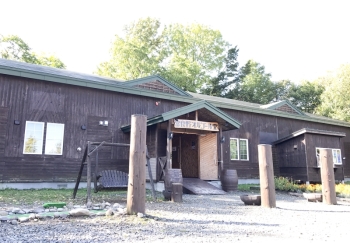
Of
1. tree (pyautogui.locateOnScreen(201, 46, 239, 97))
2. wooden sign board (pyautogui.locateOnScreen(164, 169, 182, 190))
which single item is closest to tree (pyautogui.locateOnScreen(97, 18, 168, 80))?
tree (pyautogui.locateOnScreen(201, 46, 239, 97))

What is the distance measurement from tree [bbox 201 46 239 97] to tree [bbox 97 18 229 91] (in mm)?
734

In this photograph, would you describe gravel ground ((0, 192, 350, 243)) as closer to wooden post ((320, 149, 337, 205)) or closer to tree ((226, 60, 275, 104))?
wooden post ((320, 149, 337, 205))

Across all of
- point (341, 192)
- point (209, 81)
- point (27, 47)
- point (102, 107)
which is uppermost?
point (27, 47)

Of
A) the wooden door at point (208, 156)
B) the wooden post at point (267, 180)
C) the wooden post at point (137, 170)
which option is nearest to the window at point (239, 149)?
the wooden door at point (208, 156)

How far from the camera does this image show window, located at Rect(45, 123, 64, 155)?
1083 centimetres

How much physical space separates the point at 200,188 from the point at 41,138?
6.31m

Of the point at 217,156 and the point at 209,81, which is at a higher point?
the point at 209,81

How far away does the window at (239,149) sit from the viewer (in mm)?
15523

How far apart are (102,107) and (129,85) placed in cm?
166

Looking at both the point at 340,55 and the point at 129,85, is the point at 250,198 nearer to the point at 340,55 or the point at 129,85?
the point at 129,85

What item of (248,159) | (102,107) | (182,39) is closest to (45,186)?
(102,107)

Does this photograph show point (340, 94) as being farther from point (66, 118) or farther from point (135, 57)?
point (66, 118)

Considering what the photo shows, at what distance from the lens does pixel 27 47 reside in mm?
30453

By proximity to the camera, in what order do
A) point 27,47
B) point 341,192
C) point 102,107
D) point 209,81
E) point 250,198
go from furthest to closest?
point 209,81
point 27,47
point 102,107
point 341,192
point 250,198
